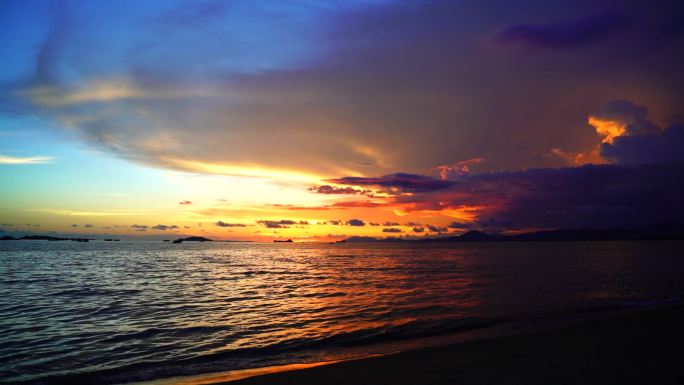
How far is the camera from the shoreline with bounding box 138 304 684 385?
36.9 ft

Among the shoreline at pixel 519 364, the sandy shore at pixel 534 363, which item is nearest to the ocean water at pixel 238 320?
the shoreline at pixel 519 364

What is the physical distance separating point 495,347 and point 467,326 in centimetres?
716

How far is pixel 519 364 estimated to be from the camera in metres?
12.8

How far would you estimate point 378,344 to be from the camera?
64.1ft

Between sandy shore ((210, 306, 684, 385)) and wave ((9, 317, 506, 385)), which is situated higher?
sandy shore ((210, 306, 684, 385))

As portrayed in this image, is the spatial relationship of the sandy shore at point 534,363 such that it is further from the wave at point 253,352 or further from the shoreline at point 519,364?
the wave at point 253,352

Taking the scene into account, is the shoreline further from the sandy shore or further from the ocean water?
the ocean water

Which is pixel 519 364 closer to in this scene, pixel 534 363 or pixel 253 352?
pixel 534 363

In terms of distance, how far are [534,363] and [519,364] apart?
1.67ft

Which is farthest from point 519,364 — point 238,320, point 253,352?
point 238,320

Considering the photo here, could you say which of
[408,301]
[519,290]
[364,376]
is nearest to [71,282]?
[408,301]

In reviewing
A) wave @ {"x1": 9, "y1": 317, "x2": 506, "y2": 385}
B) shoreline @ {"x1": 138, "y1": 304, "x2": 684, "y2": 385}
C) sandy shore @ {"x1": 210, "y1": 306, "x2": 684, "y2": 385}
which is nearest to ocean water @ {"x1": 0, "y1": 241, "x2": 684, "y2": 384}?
wave @ {"x1": 9, "y1": 317, "x2": 506, "y2": 385}

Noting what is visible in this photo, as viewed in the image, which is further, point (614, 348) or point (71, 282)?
point (71, 282)

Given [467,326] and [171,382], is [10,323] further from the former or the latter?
[467,326]
